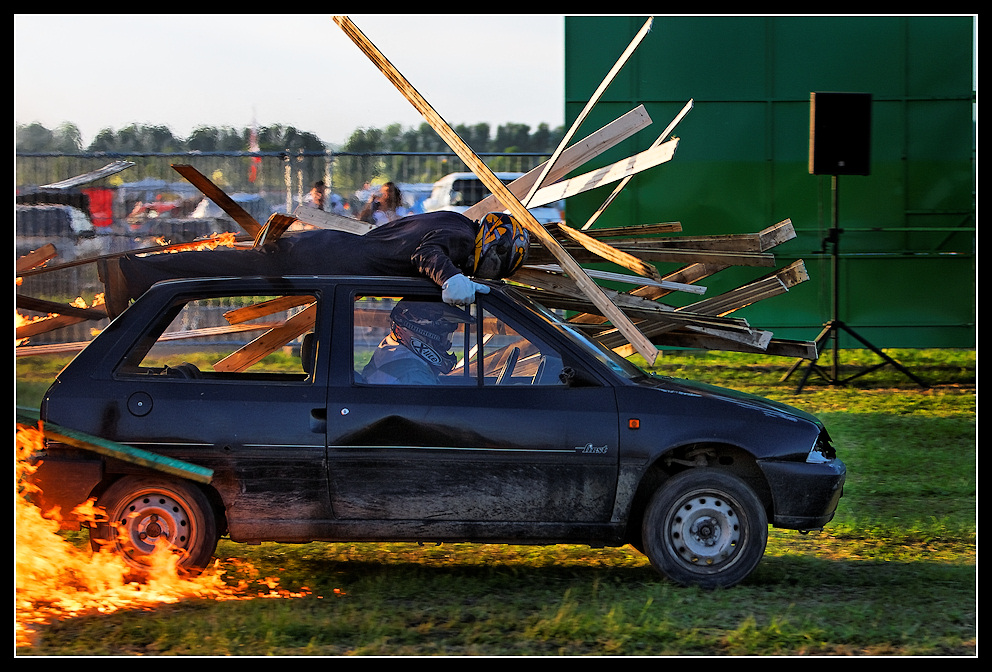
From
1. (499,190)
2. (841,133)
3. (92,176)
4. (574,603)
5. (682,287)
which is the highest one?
(841,133)

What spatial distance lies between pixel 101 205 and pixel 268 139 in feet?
7.90

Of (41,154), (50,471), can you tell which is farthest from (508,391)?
(41,154)

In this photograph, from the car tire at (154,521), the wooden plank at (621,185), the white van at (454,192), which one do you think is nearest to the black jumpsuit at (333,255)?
the car tire at (154,521)

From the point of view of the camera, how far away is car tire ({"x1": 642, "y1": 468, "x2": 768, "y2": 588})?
558 cm

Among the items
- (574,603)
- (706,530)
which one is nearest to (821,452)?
(706,530)

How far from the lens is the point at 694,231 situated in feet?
49.8

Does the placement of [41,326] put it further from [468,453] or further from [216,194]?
[468,453]

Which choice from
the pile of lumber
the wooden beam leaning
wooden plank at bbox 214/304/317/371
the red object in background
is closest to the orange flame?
wooden plank at bbox 214/304/317/371

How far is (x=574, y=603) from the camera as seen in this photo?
5441mm

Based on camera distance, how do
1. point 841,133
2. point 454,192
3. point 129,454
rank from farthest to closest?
point 454,192 < point 841,133 < point 129,454

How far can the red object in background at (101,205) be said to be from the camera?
1489cm

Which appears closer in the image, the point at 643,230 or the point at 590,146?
the point at 590,146

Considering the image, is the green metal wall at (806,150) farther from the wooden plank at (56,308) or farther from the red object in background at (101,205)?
the wooden plank at (56,308)

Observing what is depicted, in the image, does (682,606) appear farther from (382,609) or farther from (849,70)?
(849,70)
